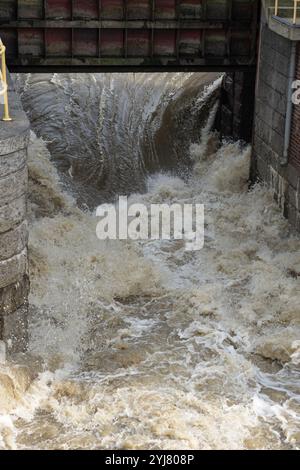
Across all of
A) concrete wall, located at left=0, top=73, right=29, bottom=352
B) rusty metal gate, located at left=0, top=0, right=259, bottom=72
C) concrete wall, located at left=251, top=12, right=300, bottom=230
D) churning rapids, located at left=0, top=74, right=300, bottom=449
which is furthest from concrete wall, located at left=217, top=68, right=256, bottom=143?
concrete wall, located at left=0, top=73, right=29, bottom=352

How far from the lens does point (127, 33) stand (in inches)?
615

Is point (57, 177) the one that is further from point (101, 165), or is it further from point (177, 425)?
point (177, 425)

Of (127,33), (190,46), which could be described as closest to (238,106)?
(190,46)

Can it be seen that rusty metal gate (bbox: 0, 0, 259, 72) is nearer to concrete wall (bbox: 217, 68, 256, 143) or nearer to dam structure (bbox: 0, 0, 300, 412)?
dam structure (bbox: 0, 0, 300, 412)

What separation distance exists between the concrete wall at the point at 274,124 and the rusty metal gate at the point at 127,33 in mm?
733

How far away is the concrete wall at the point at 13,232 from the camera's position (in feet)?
30.9

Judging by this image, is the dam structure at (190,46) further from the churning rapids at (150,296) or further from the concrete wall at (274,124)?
the churning rapids at (150,296)

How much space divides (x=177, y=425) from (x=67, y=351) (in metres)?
2.22

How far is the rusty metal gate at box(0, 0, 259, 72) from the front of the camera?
50.2ft

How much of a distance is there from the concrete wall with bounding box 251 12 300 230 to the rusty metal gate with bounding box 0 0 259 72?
0.73 metres

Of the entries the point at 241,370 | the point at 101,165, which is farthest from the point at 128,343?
the point at 101,165

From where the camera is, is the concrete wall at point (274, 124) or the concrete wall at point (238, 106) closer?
the concrete wall at point (274, 124)

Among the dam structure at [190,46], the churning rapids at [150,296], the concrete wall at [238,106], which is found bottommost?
the churning rapids at [150,296]

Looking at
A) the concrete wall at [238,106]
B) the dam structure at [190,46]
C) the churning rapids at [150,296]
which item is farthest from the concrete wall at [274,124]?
the concrete wall at [238,106]
